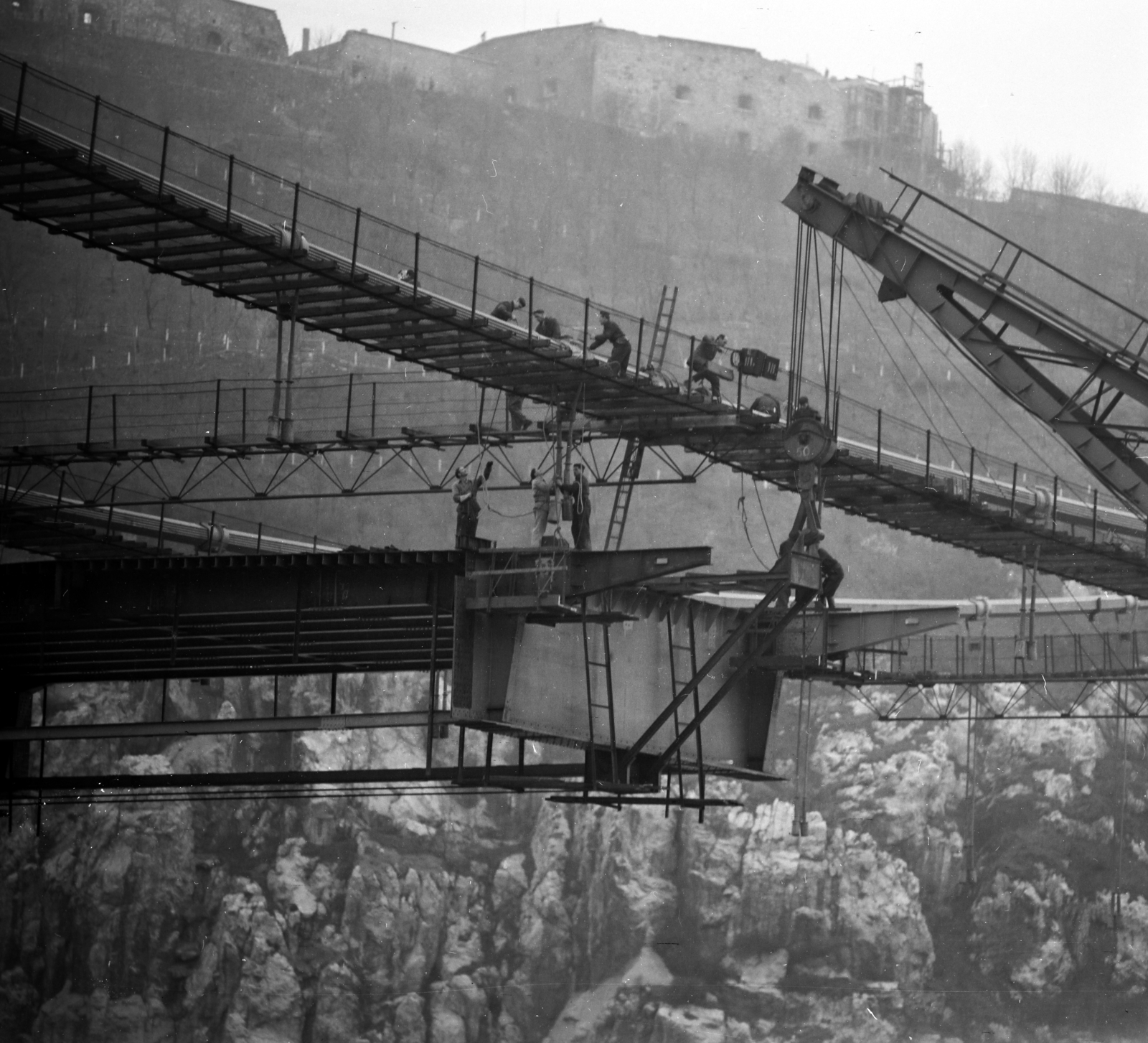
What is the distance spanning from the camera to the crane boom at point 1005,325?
101ft

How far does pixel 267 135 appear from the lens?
98625 mm

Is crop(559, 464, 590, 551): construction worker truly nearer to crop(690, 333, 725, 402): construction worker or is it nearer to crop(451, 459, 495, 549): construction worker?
crop(451, 459, 495, 549): construction worker

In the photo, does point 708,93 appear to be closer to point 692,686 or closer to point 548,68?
point 548,68

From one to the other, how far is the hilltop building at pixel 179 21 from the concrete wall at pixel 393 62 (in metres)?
2.67

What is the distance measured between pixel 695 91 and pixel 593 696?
8641 centimetres

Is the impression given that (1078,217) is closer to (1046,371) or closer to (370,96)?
(1046,371)

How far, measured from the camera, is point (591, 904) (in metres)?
66.7

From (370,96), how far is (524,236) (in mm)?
12879

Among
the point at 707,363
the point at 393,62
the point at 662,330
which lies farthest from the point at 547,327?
the point at 393,62

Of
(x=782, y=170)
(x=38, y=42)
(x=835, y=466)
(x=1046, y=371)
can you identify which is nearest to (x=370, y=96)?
Result: (x=38, y=42)

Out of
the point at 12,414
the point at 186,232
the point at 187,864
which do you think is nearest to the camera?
the point at 186,232

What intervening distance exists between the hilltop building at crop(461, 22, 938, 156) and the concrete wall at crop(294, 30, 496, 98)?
270 centimetres

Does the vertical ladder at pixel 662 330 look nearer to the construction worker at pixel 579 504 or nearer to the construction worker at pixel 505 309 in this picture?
the construction worker at pixel 505 309

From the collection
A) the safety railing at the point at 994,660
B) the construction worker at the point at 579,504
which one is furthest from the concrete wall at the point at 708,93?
the construction worker at the point at 579,504
